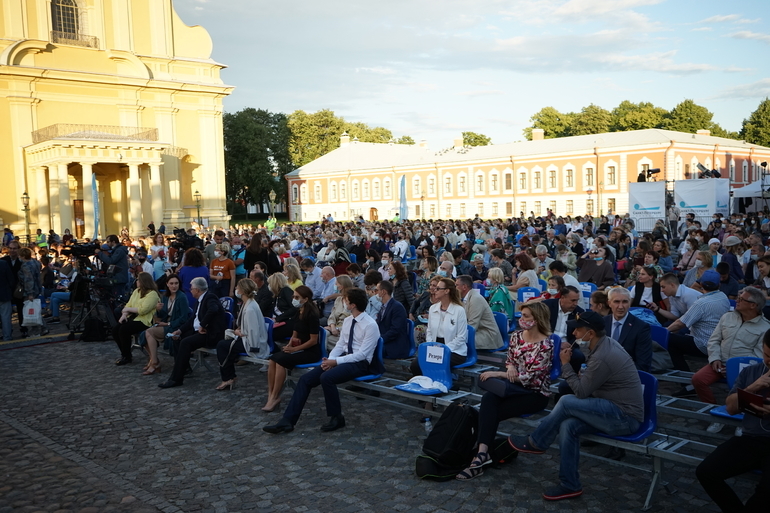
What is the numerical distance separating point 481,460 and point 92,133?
35613 mm

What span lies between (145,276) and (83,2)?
3502cm

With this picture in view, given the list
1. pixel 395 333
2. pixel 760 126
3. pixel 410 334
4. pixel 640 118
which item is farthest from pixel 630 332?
pixel 760 126

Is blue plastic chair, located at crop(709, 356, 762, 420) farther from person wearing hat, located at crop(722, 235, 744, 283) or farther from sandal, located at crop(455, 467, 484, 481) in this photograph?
person wearing hat, located at crop(722, 235, 744, 283)

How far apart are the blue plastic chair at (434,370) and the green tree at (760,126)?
243 ft

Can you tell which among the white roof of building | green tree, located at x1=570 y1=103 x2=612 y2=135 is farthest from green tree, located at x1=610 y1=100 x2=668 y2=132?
the white roof of building

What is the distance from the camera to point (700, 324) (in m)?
6.86

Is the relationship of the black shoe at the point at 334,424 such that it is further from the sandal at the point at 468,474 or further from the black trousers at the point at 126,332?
the black trousers at the point at 126,332

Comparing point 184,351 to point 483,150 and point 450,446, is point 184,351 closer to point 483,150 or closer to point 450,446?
point 450,446

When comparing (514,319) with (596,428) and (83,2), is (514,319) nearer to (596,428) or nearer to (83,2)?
(596,428)

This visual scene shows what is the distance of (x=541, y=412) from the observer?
5809 millimetres

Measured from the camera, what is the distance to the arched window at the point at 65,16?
119ft

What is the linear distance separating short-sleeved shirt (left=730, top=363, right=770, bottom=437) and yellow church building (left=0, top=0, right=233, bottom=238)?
106 feet

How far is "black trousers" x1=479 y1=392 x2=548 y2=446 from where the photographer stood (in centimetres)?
522

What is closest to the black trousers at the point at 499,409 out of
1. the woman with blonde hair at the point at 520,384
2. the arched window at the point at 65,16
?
the woman with blonde hair at the point at 520,384
